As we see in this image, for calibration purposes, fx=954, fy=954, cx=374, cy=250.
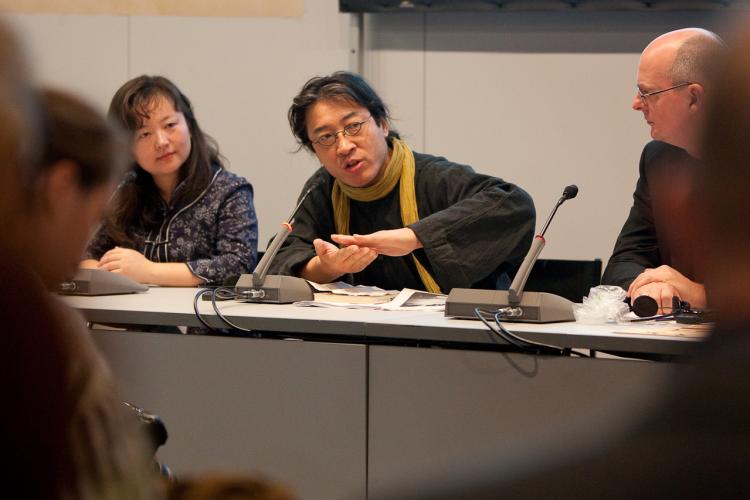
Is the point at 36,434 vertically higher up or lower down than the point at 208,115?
lower down

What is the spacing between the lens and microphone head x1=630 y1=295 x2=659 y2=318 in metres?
2.12

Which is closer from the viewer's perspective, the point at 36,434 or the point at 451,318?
the point at 36,434

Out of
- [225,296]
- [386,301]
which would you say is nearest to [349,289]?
[386,301]

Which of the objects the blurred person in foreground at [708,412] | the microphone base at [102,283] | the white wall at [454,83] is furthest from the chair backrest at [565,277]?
the blurred person in foreground at [708,412]

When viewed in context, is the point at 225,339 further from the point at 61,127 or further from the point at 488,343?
the point at 61,127

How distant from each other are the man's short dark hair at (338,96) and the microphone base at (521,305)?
2.86ft

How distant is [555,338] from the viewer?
74.9 inches

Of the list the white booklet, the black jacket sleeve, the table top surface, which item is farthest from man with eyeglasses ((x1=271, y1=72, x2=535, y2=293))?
the table top surface

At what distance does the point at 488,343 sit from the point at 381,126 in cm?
106

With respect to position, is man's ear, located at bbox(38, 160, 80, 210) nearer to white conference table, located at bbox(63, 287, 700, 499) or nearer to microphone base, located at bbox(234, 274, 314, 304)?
white conference table, located at bbox(63, 287, 700, 499)

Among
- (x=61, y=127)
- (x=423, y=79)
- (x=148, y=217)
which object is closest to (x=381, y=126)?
(x=148, y=217)

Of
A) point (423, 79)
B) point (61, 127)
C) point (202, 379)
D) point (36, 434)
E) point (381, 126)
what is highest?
point (423, 79)

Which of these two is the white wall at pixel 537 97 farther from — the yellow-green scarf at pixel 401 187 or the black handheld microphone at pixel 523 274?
the black handheld microphone at pixel 523 274

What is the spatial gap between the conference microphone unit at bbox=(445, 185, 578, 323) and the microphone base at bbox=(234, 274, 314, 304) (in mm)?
462
